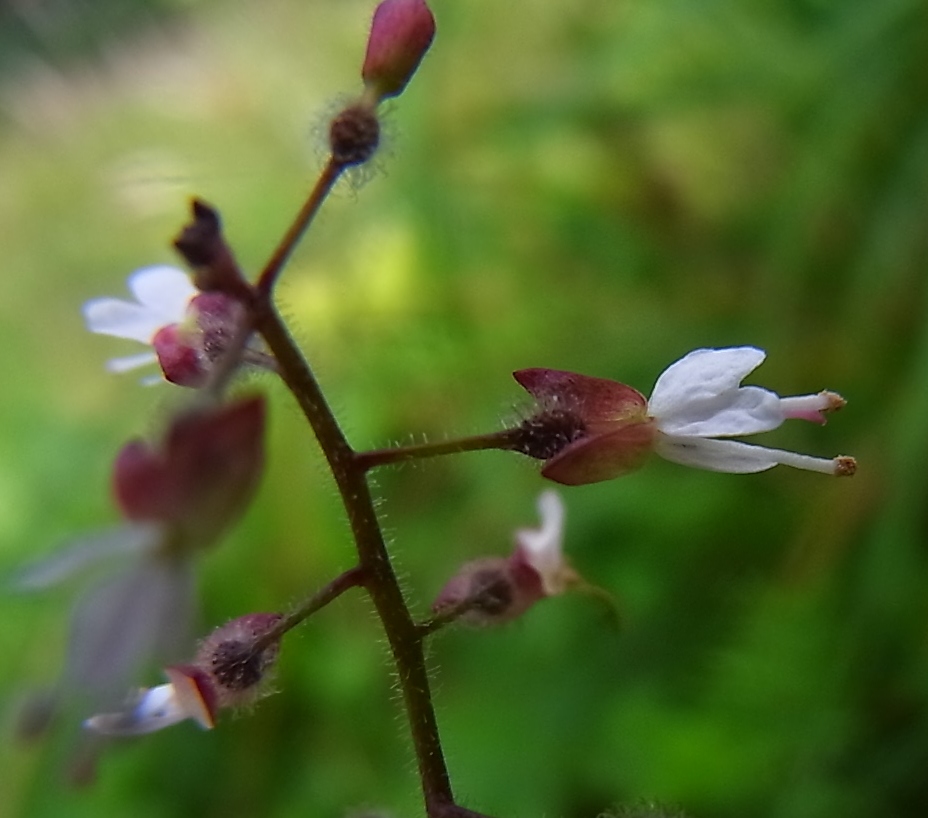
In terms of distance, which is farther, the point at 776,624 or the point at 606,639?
the point at 606,639

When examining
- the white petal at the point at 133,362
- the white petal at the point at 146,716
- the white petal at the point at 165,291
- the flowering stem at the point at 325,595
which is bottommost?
the white petal at the point at 146,716

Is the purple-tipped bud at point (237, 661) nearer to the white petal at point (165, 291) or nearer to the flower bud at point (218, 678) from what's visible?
the flower bud at point (218, 678)

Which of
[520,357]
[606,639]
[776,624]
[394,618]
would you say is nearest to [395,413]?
[520,357]

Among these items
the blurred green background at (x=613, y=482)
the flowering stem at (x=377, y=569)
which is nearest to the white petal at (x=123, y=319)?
the flowering stem at (x=377, y=569)

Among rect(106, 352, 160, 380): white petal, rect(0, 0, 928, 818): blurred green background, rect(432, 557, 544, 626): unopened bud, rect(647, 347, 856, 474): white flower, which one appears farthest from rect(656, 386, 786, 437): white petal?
Answer: rect(0, 0, 928, 818): blurred green background

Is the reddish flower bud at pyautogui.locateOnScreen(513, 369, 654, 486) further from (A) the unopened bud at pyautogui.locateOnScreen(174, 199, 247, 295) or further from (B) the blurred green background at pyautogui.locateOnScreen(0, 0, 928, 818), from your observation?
(B) the blurred green background at pyautogui.locateOnScreen(0, 0, 928, 818)

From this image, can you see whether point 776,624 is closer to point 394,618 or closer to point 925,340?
point 925,340
